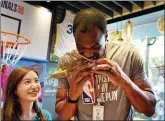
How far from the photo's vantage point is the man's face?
2.62 ft

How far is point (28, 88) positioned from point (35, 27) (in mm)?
1407

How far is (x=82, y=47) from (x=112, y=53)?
0.66 ft

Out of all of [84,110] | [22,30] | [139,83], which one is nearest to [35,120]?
[84,110]

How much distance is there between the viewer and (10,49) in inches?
78.8

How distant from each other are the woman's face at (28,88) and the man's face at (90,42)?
686 mm

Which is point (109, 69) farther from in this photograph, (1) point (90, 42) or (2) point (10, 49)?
(2) point (10, 49)

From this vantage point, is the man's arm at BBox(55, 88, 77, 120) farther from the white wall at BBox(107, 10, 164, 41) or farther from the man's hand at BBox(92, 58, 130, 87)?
the white wall at BBox(107, 10, 164, 41)

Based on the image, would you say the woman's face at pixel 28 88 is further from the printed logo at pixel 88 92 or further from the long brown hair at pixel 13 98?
the printed logo at pixel 88 92

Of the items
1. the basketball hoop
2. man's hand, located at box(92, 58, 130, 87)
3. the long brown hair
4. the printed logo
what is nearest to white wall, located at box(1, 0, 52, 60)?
the basketball hoop

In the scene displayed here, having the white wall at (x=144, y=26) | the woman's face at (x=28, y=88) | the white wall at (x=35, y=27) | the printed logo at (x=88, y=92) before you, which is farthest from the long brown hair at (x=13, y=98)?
the white wall at (x=144, y=26)

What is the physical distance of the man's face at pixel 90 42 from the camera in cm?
80

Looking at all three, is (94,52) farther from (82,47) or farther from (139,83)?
(139,83)

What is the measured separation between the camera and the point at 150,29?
12.6ft

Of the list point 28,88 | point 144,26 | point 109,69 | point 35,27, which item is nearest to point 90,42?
point 109,69
